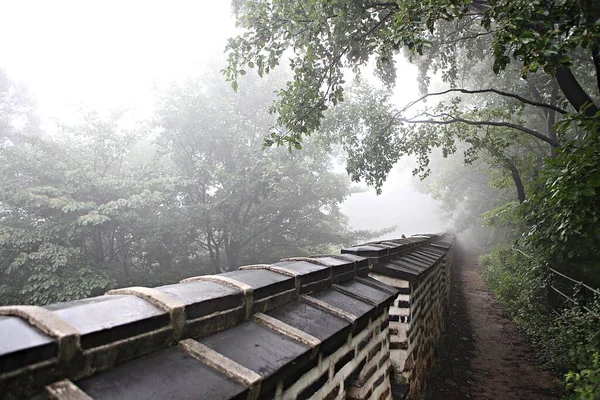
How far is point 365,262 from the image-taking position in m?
2.92

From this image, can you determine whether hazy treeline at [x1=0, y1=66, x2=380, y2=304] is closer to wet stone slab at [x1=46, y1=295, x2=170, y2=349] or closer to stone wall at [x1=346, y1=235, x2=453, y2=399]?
stone wall at [x1=346, y1=235, x2=453, y2=399]

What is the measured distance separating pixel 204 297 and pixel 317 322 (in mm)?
598

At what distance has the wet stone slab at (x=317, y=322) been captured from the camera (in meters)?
1.50

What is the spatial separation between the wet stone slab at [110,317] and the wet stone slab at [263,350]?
22cm

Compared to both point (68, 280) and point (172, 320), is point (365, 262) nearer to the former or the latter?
point (172, 320)

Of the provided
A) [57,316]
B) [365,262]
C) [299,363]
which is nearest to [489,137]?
[365,262]

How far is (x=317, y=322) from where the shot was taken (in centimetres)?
163

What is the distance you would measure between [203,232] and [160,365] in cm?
1534

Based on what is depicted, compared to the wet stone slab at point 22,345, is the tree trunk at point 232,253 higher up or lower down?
lower down

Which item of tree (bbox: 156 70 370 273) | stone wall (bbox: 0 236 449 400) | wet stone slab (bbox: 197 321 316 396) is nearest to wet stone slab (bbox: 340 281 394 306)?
stone wall (bbox: 0 236 449 400)

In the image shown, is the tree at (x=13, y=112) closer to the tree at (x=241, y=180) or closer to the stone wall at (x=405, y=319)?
the tree at (x=241, y=180)

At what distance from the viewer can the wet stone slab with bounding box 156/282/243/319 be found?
1227mm

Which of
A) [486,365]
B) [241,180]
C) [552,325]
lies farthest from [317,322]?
[241,180]

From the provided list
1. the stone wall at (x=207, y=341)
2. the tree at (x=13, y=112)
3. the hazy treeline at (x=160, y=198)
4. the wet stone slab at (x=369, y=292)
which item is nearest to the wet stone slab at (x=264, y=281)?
the stone wall at (x=207, y=341)
